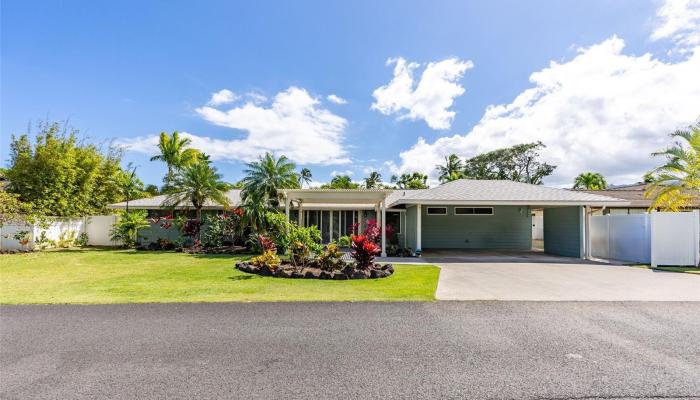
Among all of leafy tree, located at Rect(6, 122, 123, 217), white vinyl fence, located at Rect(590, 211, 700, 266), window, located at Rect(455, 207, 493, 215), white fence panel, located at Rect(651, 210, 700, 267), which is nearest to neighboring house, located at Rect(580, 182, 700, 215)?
white vinyl fence, located at Rect(590, 211, 700, 266)

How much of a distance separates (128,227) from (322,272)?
1454 cm

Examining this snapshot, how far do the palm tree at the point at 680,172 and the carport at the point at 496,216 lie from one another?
1849 mm

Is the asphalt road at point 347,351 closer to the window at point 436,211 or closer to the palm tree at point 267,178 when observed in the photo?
the palm tree at point 267,178

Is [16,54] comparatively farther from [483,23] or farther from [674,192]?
[674,192]

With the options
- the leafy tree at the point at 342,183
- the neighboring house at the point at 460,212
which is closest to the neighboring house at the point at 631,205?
the neighboring house at the point at 460,212

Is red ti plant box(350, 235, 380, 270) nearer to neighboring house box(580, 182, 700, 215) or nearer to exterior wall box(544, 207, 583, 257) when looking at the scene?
exterior wall box(544, 207, 583, 257)

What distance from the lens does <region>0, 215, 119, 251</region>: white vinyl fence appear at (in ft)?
56.7

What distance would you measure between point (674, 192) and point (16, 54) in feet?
77.9

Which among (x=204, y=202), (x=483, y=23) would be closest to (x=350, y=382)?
(x=483, y=23)

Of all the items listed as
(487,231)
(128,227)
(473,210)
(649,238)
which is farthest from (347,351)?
(128,227)

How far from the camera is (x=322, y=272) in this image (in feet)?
32.1

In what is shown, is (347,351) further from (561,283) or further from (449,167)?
(449,167)

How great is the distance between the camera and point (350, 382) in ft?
11.4

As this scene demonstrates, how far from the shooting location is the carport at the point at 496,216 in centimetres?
1510
